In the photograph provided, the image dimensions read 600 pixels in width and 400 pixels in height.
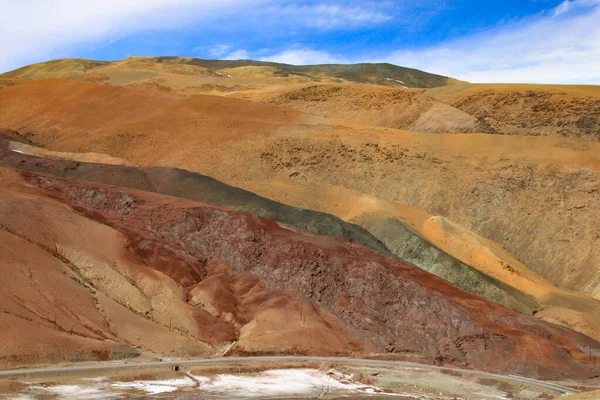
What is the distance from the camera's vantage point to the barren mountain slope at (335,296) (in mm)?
45375

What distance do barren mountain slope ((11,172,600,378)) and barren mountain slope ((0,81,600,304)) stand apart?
19046 mm

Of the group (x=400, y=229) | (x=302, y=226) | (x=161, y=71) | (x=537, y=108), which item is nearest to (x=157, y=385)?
(x=302, y=226)

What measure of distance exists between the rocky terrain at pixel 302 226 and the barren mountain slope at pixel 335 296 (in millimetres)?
124

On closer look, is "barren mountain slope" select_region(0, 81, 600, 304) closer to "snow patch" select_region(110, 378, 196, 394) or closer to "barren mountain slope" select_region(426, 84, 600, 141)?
"barren mountain slope" select_region(426, 84, 600, 141)

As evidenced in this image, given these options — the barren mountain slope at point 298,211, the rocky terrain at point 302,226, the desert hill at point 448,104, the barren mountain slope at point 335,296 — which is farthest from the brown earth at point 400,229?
the desert hill at point 448,104

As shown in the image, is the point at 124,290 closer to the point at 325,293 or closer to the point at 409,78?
the point at 325,293

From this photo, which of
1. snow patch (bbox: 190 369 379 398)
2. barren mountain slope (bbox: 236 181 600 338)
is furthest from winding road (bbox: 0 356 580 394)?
barren mountain slope (bbox: 236 181 600 338)

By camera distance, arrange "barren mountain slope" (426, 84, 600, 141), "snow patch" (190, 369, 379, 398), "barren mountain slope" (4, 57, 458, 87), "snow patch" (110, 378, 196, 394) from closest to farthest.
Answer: "snow patch" (110, 378, 196, 394) < "snow patch" (190, 369, 379, 398) < "barren mountain slope" (426, 84, 600, 141) < "barren mountain slope" (4, 57, 458, 87)

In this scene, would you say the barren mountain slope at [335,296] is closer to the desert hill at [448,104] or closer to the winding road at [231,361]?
the winding road at [231,361]

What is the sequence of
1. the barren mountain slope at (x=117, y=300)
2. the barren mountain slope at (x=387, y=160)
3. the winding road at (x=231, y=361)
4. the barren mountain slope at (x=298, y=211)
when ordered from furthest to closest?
the barren mountain slope at (x=387, y=160)
the barren mountain slope at (x=298, y=211)
the barren mountain slope at (x=117, y=300)
the winding road at (x=231, y=361)

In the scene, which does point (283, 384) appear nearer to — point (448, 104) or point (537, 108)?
point (448, 104)

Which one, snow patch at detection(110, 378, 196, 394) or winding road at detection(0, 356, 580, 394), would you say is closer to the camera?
winding road at detection(0, 356, 580, 394)

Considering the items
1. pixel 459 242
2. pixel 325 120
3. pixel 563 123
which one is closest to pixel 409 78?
pixel 563 123

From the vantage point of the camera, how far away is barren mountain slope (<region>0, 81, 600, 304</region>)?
71250mm
